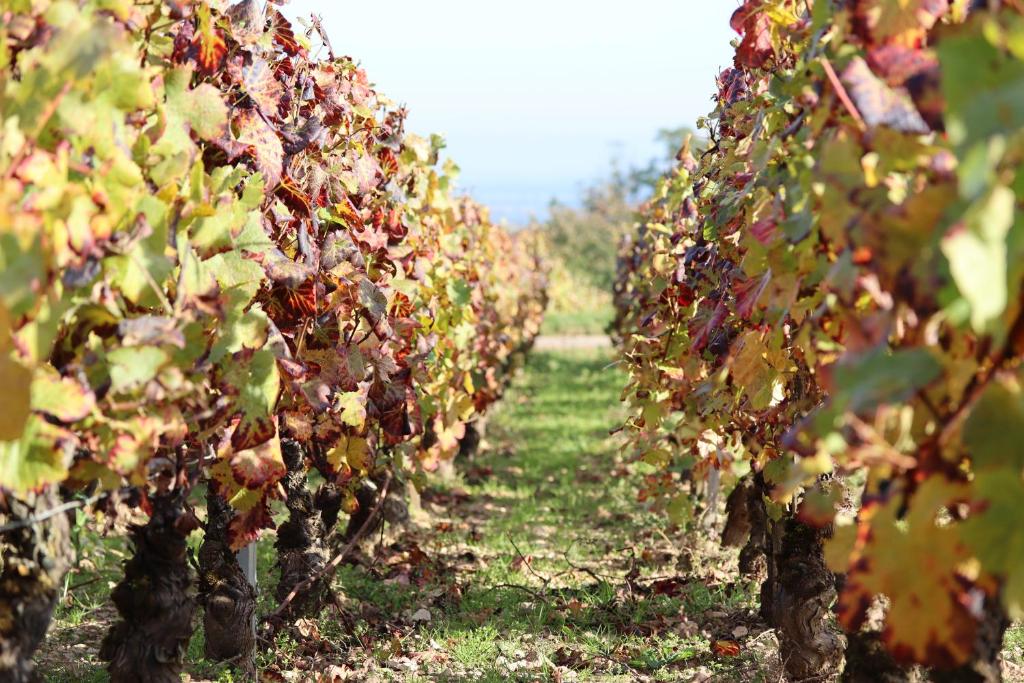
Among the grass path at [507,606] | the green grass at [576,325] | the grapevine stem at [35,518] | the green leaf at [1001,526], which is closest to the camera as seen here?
the green leaf at [1001,526]

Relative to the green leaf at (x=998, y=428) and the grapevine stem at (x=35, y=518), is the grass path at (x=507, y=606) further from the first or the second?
the green leaf at (x=998, y=428)

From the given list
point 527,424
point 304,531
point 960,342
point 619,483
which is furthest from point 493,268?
point 960,342

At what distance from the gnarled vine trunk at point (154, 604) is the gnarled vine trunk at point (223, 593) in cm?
80

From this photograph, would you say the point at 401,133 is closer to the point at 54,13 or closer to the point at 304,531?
the point at 304,531

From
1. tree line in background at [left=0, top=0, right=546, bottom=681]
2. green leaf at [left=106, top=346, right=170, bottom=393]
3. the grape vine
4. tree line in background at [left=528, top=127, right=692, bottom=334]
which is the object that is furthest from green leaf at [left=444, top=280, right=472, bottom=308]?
tree line in background at [left=528, top=127, right=692, bottom=334]

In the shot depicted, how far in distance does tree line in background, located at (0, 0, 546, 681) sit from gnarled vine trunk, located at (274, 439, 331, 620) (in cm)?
1

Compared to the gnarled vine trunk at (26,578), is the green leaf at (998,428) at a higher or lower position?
higher

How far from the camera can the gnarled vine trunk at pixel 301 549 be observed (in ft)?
14.0

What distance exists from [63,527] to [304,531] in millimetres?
2035

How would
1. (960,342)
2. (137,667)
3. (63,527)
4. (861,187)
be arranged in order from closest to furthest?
1. (960,342)
2. (861,187)
3. (63,527)
4. (137,667)

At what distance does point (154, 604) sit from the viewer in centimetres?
271

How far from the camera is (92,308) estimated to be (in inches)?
78.4

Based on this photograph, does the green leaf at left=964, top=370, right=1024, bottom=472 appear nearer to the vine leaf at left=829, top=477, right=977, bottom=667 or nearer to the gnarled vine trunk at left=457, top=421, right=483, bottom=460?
the vine leaf at left=829, top=477, right=977, bottom=667

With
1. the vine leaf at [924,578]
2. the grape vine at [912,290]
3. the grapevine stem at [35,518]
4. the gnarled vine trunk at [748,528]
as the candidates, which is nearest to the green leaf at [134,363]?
the grapevine stem at [35,518]
